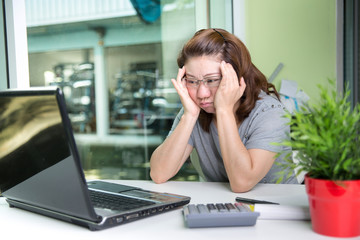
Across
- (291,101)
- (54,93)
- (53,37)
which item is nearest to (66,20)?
(53,37)

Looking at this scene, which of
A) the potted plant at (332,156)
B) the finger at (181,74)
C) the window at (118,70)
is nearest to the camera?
the potted plant at (332,156)

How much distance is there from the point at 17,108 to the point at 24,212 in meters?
0.33

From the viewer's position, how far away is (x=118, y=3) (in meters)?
3.30

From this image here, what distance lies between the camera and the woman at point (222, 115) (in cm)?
121

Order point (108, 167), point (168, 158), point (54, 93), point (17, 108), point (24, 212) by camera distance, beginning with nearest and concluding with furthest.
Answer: point (54, 93) → point (17, 108) → point (24, 212) → point (168, 158) → point (108, 167)

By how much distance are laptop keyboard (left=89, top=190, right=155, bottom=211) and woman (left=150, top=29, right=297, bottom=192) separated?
359 millimetres

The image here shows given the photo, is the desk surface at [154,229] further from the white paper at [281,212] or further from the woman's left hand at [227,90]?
the woman's left hand at [227,90]

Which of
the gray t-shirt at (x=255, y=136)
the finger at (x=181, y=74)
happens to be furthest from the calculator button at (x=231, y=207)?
the finger at (x=181, y=74)

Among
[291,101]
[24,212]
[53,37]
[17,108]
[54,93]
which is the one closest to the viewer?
[54,93]

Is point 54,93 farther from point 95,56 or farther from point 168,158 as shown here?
point 95,56

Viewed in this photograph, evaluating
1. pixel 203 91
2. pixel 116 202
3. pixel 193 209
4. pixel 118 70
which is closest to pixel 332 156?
pixel 193 209

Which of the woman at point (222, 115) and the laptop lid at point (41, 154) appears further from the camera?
the woman at point (222, 115)

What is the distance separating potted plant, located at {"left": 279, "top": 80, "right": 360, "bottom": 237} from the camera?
645mm

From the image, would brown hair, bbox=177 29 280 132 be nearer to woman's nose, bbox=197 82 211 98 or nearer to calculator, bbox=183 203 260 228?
woman's nose, bbox=197 82 211 98
